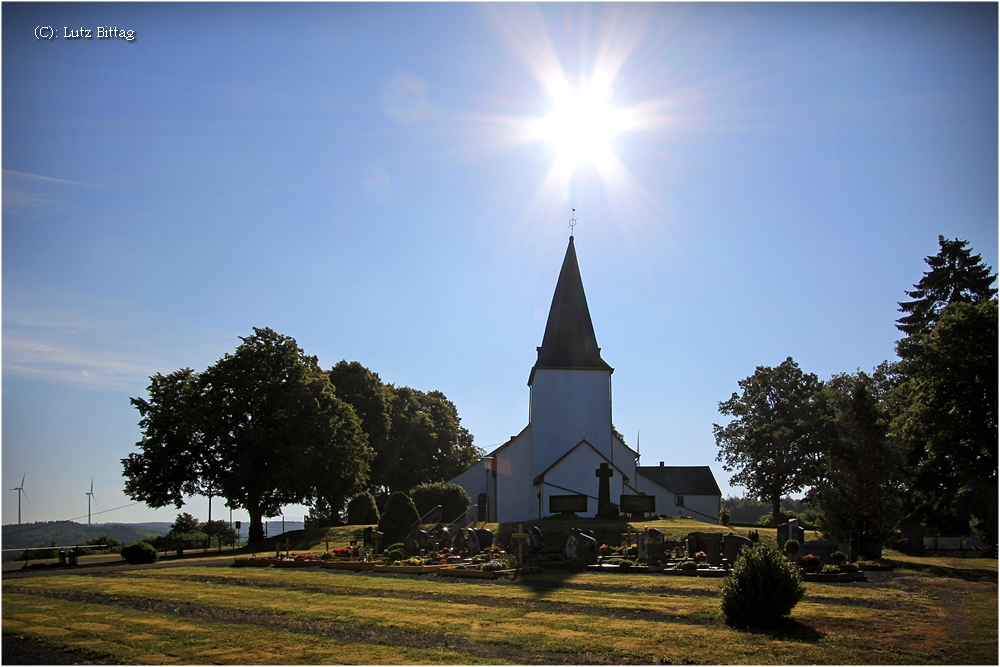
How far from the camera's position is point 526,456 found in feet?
158

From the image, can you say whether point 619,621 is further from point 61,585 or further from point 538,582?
point 61,585

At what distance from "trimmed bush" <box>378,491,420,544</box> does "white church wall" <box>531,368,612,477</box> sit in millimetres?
17516

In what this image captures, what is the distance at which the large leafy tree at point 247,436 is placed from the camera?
123 feet

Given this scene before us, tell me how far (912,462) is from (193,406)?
35697mm

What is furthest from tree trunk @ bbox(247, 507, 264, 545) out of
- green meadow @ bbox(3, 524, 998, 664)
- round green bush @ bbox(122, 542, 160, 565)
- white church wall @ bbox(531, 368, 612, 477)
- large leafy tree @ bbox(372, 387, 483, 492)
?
green meadow @ bbox(3, 524, 998, 664)

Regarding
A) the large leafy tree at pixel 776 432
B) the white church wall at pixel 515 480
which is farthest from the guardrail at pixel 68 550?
the large leafy tree at pixel 776 432

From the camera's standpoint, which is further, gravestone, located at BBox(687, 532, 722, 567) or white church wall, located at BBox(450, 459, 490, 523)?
white church wall, located at BBox(450, 459, 490, 523)

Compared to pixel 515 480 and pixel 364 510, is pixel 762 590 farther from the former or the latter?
pixel 515 480

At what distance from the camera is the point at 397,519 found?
30.3 metres

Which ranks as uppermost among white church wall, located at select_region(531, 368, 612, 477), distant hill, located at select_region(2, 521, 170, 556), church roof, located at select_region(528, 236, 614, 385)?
church roof, located at select_region(528, 236, 614, 385)

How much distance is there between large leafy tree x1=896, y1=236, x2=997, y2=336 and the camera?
38469 mm

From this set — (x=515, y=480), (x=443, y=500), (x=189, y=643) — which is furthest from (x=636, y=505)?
(x=189, y=643)

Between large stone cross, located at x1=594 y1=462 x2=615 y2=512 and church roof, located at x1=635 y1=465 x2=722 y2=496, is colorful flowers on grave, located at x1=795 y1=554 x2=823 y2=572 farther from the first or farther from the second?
church roof, located at x1=635 y1=465 x2=722 y2=496

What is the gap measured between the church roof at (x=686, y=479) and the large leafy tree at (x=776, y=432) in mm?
8128
